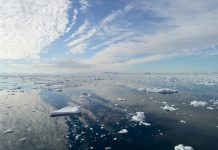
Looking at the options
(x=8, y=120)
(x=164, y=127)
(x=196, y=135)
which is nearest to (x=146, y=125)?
(x=164, y=127)

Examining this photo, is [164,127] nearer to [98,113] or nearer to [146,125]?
[146,125]

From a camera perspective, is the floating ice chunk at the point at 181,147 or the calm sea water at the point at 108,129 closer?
the floating ice chunk at the point at 181,147

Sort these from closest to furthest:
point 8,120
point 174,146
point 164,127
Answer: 1. point 174,146
2. point 164,127
3. point 8,120

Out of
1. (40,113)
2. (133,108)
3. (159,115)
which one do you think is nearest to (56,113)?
(40,113)

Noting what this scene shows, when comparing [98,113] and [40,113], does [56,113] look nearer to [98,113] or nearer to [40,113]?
[40,113]

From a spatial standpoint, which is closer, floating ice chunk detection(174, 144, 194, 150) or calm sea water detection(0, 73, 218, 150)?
floating ice chunk detection(174, 144, 194, 150)

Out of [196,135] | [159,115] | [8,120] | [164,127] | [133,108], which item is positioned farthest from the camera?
[133,108]

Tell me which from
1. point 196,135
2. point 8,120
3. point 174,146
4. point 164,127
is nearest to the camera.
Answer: point 174,146

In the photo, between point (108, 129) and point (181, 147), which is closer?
point (181, 147)

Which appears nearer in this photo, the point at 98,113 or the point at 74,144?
the point at 74,144
